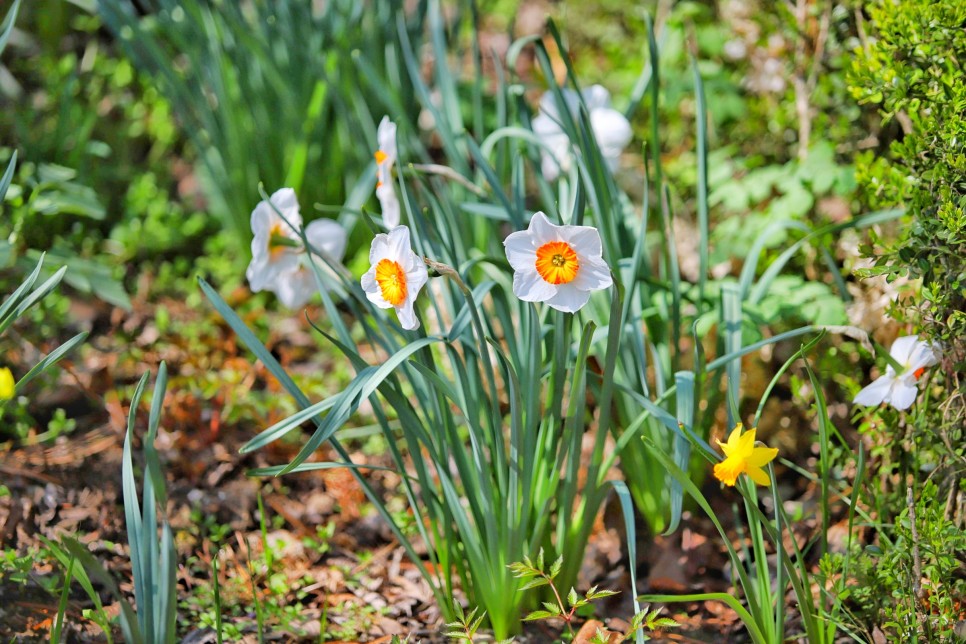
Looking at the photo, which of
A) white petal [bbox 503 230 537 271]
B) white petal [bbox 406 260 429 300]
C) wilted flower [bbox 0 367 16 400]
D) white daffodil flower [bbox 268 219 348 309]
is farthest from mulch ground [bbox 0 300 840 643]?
white petal [bbox 503 230 537 271]

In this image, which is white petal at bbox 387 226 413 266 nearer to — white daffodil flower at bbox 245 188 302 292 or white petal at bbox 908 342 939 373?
white daffodil flower at bbox 245 188 302 292

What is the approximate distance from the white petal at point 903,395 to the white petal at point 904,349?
4 cm

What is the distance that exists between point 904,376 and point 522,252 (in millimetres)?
689

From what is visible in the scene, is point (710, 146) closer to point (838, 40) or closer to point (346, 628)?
point (838, 40)

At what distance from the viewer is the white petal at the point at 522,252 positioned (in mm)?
1210

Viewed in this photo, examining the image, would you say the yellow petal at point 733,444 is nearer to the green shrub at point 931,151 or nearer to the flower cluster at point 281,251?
the green shrub at point 931,151

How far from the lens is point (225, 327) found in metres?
2.41

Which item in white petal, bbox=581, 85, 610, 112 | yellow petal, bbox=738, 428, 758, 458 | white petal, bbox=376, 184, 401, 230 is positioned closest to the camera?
yellow petal, bbox=738, 428, 758, 458

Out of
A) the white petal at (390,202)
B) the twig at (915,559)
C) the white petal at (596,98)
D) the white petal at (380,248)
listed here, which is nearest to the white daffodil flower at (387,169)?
the white petal at (390,202)

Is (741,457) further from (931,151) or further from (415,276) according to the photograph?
(931,151)

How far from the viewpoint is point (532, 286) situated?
122 centimetres

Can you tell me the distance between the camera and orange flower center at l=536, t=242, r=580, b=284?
122cm

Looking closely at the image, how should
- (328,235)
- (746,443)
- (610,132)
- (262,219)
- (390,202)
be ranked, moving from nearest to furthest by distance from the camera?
(746,443), (262,219), (390,202), (328,235), (610,132)

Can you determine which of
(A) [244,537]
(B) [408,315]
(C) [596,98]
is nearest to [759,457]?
(B) [408,315]
